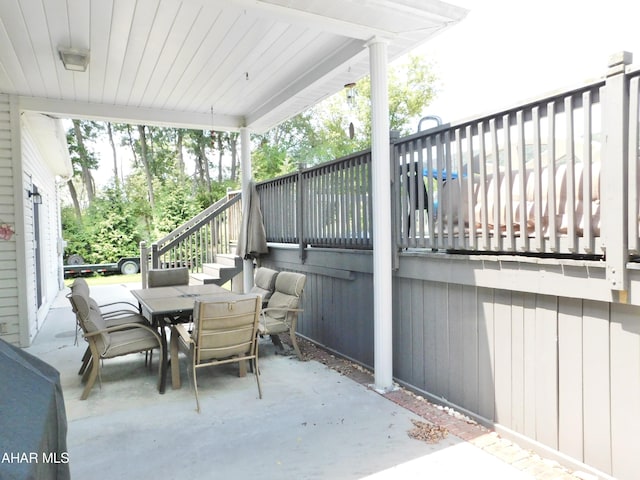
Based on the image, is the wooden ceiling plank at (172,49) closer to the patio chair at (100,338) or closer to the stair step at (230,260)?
the patio chair at (100,338)

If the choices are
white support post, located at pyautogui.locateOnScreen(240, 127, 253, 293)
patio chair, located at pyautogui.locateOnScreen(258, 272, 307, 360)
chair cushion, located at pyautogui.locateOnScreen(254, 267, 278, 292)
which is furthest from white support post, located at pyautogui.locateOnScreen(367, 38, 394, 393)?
white support post, located at pyautogui.locateOnScreen(240, 127, 253, 293)

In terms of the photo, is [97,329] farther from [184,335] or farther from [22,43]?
[22,43]

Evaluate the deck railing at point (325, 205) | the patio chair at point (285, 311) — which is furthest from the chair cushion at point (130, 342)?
the deck railing at point (325, 205)

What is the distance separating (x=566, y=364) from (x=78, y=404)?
11.8 feet

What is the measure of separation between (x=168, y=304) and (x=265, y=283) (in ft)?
4.66

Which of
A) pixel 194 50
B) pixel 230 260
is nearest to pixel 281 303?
pixel 230 260

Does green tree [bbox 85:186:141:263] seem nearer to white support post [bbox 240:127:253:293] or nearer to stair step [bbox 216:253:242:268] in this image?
stair step [bbox 216:253:242:268]

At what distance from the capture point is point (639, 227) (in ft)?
6.84

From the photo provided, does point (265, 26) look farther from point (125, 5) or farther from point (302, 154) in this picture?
point (302, 154)

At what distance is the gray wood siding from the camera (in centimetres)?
215

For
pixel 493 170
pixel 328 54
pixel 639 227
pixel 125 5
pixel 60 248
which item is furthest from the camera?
pixel 60 248

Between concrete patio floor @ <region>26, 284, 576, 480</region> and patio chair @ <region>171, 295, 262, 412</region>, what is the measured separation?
26 centimetres

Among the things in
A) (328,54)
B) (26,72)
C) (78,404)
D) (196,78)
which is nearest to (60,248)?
(26,72)

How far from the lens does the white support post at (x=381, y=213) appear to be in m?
3.55
